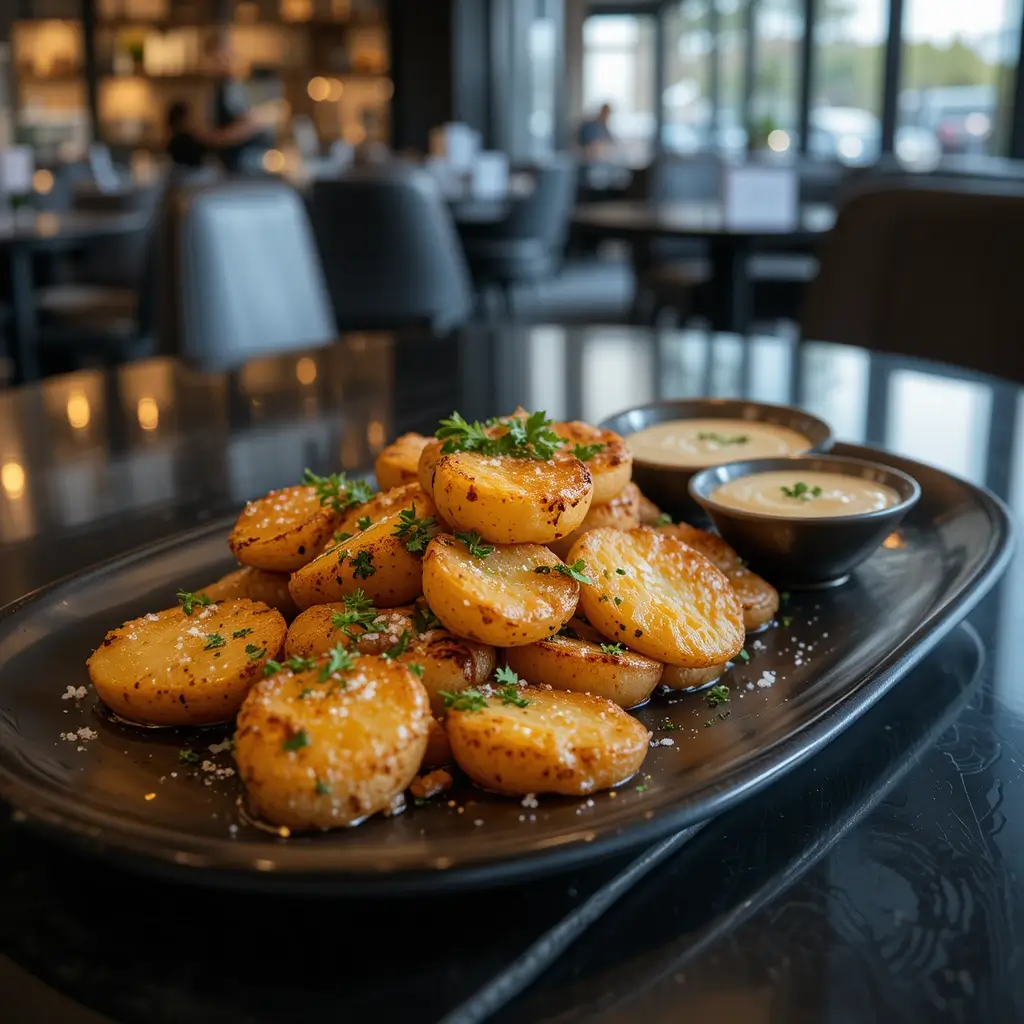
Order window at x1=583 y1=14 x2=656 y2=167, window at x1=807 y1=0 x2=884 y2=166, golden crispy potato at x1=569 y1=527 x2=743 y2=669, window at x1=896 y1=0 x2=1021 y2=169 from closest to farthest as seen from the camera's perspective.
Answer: golden crispy potato at x1=569 y1=527 x2=743 y2=669 < window at x1=896 y1=0 x2=1021 y2=169 < window at x1=807 y1=0 x2=884 y2=166 < window at x1=583 y1=14 x2=656 y2=167

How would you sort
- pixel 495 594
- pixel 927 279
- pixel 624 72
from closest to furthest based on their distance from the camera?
pixel 495 594, pixel 927 279, pixel 624 72

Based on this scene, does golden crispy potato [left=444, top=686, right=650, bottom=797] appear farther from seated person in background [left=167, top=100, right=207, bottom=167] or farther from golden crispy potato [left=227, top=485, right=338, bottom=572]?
seated person in background [left=167, top=100, right=207, bottom=167]

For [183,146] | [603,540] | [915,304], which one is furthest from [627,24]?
[603,540]

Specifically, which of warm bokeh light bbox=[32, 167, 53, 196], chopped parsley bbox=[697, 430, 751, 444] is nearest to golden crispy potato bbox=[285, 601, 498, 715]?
chopped parsley bbox=[697, 430, 751, 444]

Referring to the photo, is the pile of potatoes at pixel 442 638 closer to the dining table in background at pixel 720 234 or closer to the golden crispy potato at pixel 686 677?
the golden crispy potato at pixel 686 677

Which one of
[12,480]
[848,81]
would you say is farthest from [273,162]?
[12,480]

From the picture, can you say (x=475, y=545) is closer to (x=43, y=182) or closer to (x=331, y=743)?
(x=331, y=743)
